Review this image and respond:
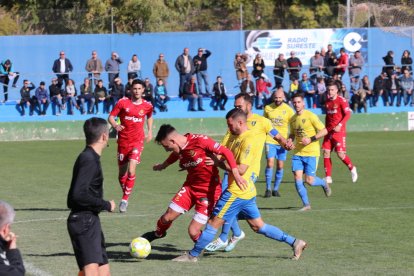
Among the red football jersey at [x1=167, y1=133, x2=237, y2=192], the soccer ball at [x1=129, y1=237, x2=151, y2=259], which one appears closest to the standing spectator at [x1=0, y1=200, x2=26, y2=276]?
the red football jersey at [x1=167, y1=133, x2=237, y2=192]

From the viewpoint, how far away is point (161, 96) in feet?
125

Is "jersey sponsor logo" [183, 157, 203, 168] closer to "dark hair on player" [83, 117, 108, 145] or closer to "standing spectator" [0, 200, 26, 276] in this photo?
"dark hair on player" [83, 117, 108, 145]

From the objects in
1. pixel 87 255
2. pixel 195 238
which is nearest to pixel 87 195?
pixel 87 255

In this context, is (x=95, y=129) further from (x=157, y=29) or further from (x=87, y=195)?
(x=157, y=29)

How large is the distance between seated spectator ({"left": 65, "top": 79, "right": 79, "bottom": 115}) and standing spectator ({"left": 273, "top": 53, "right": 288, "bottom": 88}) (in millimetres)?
7703

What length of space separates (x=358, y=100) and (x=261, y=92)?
3.99 metres

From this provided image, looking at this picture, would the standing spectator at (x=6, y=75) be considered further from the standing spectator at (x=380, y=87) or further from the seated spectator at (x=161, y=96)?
the standing spectator at (x=380, y=87)

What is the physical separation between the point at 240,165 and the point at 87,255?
3124 mm

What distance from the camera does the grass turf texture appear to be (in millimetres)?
11109

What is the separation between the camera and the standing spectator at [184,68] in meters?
38.5

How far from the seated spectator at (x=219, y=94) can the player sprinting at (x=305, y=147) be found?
2135 centimetres

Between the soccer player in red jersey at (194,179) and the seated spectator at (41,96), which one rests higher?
the soccer player in red jersey at (194,179)

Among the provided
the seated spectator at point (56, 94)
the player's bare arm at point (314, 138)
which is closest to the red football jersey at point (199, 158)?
the player's bare arm at point (314, 138)

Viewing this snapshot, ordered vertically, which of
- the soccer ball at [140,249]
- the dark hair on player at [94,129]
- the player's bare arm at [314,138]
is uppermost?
the dark hair on player at [94,129]
